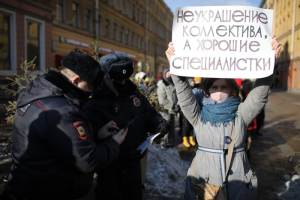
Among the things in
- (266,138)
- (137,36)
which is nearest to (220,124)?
(266,138)

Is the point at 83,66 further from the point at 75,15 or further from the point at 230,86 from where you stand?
the point at 75,15

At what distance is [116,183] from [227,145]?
0.99 m

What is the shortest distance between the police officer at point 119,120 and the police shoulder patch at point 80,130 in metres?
0.61

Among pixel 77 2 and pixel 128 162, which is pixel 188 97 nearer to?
pixel 128 162

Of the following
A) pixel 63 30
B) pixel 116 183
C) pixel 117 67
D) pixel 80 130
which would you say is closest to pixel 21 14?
pixel 63 30

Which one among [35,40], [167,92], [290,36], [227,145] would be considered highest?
[290,36]

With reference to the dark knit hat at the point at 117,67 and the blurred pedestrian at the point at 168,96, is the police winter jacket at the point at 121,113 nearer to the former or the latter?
the dark knit hat at the point at 117,67

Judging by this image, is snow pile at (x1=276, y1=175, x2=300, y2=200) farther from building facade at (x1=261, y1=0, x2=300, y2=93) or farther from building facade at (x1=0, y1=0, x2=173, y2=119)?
building facade at (x1=261, y1=0, x2=300, y2=93)

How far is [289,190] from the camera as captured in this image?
3902mm

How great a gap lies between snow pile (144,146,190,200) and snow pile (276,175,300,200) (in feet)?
4.56

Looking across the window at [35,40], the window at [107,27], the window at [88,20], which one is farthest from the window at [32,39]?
the window at [107,27]

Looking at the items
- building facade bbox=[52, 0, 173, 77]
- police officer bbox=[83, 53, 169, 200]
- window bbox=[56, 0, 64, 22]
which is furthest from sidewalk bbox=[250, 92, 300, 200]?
window bbox=[56, 0, 64, 22]

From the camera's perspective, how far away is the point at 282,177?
4.43m

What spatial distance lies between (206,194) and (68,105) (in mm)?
1184
